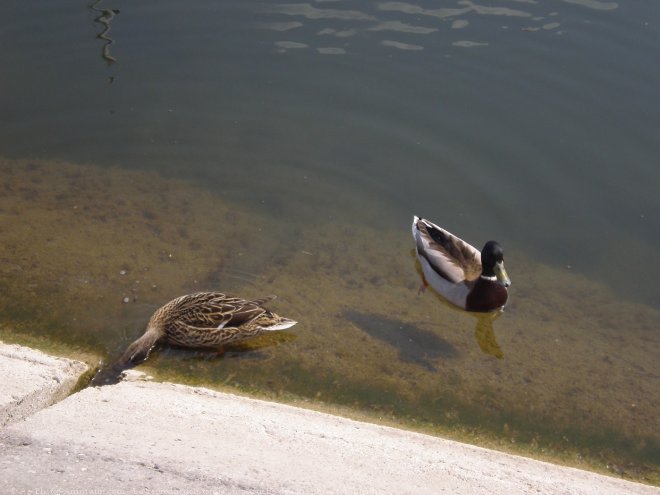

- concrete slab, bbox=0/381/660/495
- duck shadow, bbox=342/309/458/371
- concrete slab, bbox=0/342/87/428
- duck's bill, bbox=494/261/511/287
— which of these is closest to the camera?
concrete slab, bbox=0/381/660/495

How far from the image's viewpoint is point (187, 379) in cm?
605

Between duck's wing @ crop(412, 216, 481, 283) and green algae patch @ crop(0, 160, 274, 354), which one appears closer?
green algae patch @ crop(0, 160, 274, 354)

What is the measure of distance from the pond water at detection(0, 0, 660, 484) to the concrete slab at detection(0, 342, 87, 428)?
698 mm

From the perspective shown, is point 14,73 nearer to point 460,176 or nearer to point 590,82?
point 460,176

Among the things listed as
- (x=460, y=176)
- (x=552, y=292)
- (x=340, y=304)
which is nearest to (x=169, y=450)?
(x=340, y=304)

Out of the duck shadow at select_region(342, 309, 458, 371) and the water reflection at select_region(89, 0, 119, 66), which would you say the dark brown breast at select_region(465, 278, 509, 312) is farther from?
the water reflection at select_region(89, 0, 119, 66)

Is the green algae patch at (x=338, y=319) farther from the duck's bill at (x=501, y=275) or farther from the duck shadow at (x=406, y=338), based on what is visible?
the duck's bill at (x=501, y=275)

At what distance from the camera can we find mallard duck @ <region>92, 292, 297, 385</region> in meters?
6.29

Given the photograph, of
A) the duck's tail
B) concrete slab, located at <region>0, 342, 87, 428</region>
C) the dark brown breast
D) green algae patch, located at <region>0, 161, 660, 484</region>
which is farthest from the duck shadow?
concrete slab, located at <region>0, 342, 87, 428</region>

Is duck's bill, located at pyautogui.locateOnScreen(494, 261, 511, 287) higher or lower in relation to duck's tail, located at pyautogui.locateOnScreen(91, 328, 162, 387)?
higher

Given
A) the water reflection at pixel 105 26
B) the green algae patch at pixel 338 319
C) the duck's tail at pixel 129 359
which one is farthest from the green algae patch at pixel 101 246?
the water reflection at pixel 105 26

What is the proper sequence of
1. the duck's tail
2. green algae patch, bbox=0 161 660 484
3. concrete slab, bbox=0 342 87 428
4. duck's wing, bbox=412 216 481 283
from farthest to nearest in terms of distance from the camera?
duck's wing, bbox=412 216 481 283, green algae patch, bbox=0 161 660 484, the duck's tail, concrete slab, bbox=0 342 87 428

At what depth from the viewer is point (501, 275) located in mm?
7297

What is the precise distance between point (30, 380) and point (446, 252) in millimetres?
4232
